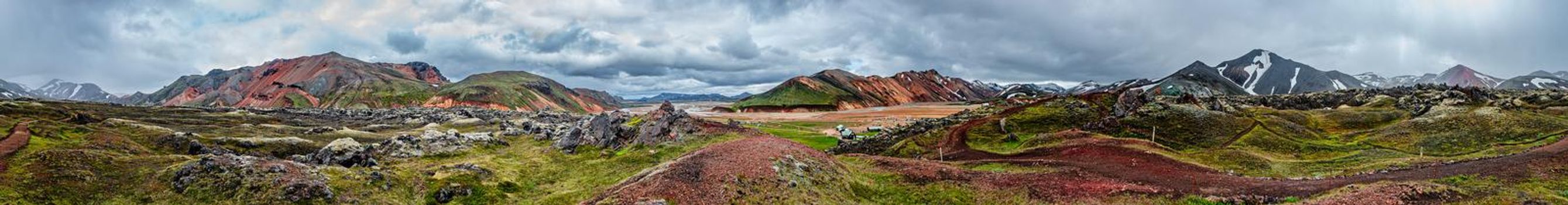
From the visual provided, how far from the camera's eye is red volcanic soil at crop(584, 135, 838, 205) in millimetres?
28672

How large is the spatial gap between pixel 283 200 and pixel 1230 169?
49924mm

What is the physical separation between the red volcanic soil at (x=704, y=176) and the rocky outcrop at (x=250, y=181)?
11.7 meters

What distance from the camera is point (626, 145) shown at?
188ft

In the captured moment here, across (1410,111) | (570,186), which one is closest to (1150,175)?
(570,186)

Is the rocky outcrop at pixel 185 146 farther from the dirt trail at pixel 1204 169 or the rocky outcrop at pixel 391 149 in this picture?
the dirt trail at pixel 1204 169

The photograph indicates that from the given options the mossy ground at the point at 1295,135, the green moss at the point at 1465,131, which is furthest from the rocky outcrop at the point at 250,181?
the green moss at the point at 1465,131

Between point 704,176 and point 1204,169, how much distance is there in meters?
30.9

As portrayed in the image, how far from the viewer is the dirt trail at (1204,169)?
100ft

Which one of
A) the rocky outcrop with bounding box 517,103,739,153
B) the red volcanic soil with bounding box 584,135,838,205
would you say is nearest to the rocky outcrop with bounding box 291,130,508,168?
the rocky outcrop with bounding box 517,103,739,153

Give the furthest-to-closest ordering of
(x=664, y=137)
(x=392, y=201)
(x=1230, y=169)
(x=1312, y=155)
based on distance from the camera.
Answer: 1. (x=664, y=137)
2. (x=1312, y=155)
3. (x=1230, y=169)
4. (x=392, y=201)

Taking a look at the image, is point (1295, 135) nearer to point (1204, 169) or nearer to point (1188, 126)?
point (1188, 126)

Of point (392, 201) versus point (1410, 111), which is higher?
point (1410, 111)

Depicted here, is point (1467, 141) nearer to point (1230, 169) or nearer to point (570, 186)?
point (1230, 169)

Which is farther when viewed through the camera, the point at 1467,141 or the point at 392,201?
the point at 1467,141
